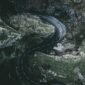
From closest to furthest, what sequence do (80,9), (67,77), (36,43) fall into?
(67,77)
(36,43)
(80,9)

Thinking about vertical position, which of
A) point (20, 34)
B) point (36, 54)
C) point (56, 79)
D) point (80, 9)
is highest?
point (80, 9)

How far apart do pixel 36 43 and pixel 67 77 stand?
0.25 meters

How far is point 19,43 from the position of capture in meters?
1.46

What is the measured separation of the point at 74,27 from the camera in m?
1.60

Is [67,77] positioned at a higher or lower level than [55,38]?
lower

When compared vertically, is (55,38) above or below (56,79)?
above

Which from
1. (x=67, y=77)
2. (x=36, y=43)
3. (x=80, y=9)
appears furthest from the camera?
(x=80, y=9)

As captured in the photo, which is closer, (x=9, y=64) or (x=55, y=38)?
(x=9, y=64)

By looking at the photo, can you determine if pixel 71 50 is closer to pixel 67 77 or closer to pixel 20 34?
pixel 67 77

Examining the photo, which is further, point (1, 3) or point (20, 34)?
point (1, 3)

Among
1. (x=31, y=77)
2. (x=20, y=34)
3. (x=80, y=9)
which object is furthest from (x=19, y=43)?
(x=80, y=9)

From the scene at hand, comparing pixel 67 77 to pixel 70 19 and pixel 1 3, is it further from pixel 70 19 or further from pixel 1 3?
pixel 1 3

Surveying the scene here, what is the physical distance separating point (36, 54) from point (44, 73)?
114mm

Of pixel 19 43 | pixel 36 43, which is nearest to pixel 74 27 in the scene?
pixel 36 43
